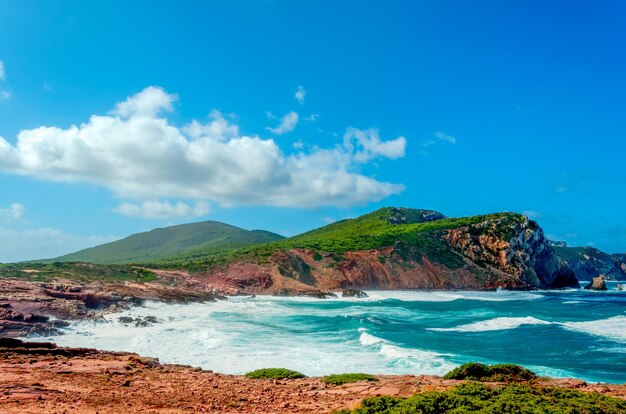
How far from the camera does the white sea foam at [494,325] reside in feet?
101

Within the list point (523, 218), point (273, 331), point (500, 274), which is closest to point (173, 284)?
point (273, 331)

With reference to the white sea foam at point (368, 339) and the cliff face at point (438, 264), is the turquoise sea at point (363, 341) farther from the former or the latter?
the cliff face at point (438, 264)

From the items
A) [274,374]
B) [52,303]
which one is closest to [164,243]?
[52,303]

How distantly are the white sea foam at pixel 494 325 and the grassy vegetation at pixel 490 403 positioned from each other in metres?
20.7

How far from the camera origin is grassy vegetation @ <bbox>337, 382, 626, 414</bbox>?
890 cm

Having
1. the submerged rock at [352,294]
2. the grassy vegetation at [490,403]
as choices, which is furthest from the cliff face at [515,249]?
the grassy vegetation at [490,403]

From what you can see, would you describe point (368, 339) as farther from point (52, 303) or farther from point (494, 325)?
point (52, 303)

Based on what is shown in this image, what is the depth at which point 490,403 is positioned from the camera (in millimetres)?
9289

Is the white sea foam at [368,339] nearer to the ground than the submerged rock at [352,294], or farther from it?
nearer to the ground

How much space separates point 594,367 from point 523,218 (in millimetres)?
74718

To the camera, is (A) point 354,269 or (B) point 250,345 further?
(A) point 354,269

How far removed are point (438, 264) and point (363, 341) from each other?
59.2 m

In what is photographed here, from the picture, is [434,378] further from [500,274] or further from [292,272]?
[500,274]

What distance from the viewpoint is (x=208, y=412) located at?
1025 centimetres
